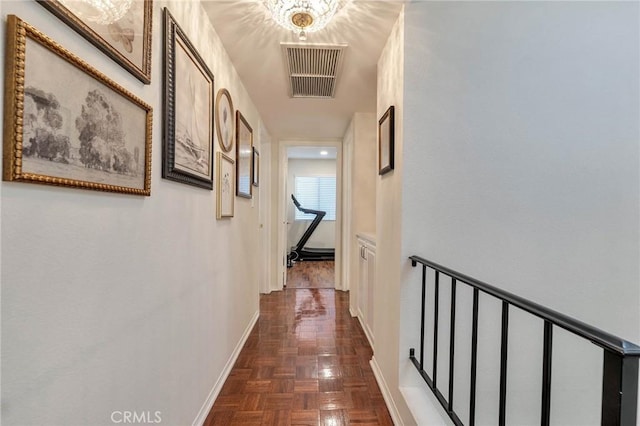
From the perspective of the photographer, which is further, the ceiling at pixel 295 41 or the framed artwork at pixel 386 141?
the framed artwork at pixel 386 141

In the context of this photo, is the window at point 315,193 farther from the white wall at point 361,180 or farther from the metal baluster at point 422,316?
the metal baluster at point 422,316

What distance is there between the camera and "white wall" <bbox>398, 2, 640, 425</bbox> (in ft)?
4.99

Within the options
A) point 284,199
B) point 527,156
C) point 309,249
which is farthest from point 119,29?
point 309,249

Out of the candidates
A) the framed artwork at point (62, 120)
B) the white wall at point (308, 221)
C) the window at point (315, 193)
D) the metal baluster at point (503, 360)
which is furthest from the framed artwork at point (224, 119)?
the window at point (315, 193)

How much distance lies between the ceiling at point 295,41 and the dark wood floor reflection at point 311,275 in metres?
2.49

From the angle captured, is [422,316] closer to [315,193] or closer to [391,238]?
[391,238]

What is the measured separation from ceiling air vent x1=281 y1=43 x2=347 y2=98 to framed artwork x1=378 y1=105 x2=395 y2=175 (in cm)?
52

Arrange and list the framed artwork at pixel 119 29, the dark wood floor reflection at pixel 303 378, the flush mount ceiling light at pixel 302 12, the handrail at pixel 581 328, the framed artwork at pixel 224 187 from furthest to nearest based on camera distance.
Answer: the framed artwork at pixel 224 187 < the dark wood floor reflection at pixel 303 378 < the flush mount ceiling light at pixel 302 12 < the framed artwork at pixel 119 29 < the handrail at pixel 581 328

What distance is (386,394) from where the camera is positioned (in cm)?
175

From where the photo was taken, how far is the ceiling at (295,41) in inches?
61.0

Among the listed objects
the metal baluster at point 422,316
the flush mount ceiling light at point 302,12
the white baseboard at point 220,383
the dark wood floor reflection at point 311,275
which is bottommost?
the dark wood floor reflection at point 311,275

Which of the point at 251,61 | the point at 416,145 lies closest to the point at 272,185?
the point at 251,61

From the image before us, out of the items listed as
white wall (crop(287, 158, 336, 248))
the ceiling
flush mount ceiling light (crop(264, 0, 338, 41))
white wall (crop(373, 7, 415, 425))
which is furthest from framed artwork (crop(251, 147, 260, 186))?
white wall (crop(287, 158, 336, 248))

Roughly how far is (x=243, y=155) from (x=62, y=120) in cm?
177
